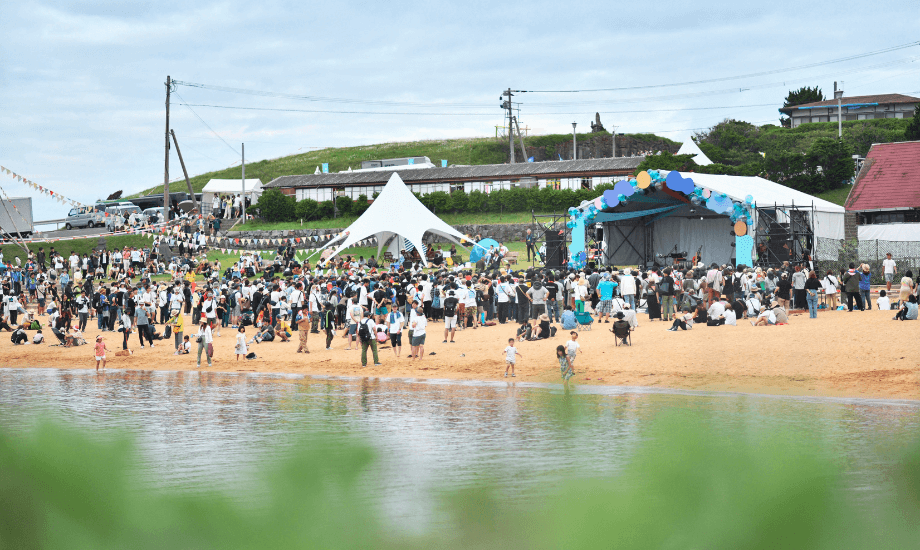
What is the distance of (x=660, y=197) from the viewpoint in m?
34.1

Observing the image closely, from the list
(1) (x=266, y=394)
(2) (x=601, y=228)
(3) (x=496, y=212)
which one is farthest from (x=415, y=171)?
(1) (x=266, y=394)

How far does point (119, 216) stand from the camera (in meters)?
45.4

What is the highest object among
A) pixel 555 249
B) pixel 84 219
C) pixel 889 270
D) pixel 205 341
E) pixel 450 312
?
pixel 84 219

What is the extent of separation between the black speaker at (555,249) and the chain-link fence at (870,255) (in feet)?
31.2

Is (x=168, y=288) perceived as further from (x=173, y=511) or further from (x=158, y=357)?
(x=173, y=511)

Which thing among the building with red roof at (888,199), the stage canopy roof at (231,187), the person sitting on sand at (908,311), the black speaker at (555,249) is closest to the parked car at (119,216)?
the stage canopy roof at (231,187)

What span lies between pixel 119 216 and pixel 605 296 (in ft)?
110

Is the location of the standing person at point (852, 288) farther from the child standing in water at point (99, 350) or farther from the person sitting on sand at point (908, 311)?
the child standing in water at point (99, 350)

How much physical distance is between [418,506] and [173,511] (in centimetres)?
274

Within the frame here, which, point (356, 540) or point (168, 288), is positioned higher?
point (168, 288)

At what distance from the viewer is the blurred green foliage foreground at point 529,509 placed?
7.45m

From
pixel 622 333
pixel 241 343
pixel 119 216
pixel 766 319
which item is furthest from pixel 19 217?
pixel 766 319

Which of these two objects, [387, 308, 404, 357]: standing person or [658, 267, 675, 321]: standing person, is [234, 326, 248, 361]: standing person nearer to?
[387, 308, 404, 357]: standing person

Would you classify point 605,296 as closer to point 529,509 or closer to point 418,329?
point 418,329
